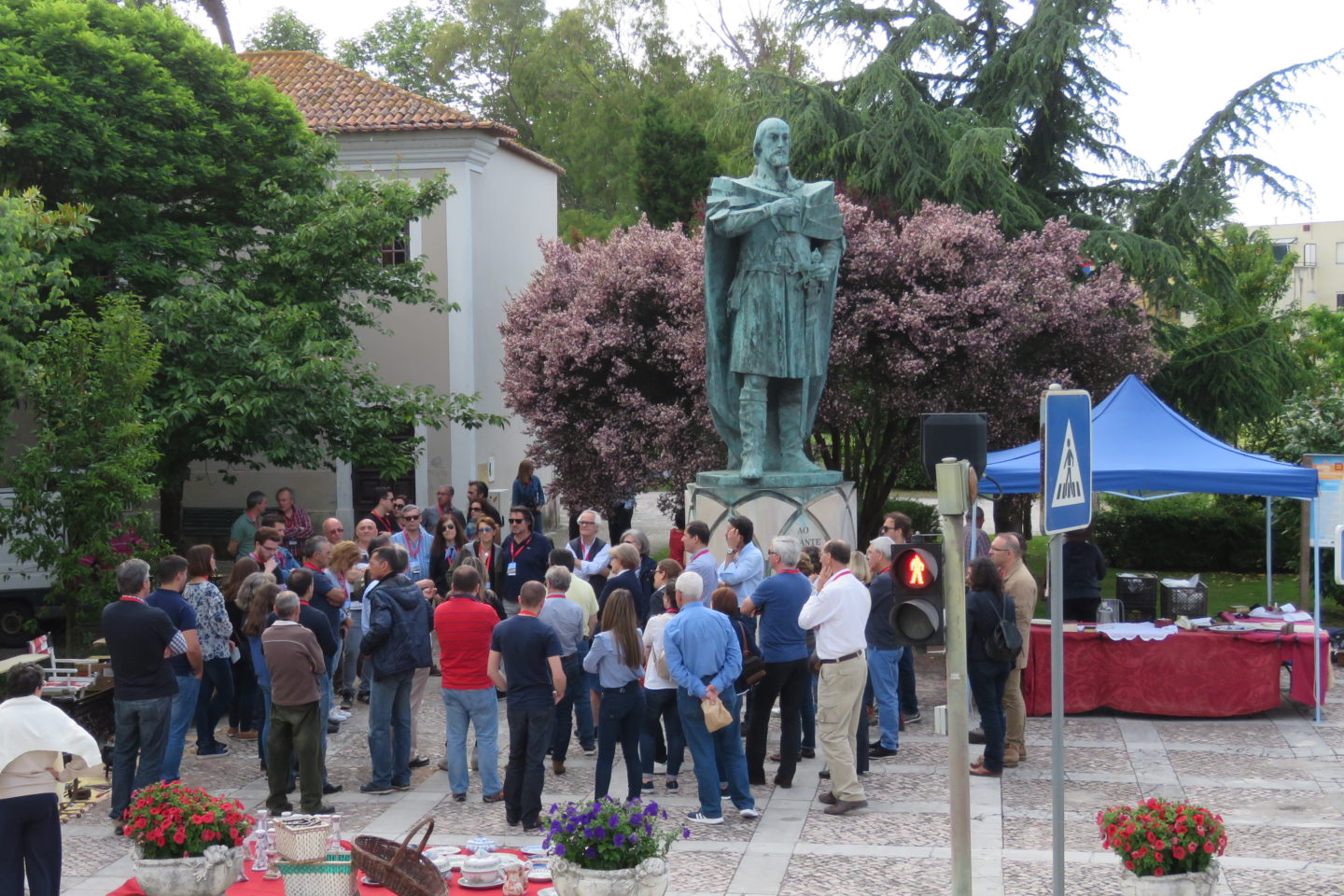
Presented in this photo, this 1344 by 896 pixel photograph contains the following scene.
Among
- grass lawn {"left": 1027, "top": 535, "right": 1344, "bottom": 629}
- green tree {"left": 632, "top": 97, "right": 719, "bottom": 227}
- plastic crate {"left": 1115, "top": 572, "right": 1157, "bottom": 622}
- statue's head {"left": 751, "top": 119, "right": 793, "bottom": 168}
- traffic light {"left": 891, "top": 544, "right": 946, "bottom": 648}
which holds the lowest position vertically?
grass lawn {"left": 1027, "top": 535, "right": 1344, "bottom": 629}

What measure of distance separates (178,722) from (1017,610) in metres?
5.95

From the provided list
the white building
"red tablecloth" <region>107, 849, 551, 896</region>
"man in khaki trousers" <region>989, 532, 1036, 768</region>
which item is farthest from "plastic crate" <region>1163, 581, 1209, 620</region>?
the white building

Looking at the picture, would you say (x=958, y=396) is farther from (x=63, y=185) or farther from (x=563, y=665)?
(x=63, y=185)

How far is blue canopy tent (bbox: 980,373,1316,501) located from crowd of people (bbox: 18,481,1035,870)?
2.48 m

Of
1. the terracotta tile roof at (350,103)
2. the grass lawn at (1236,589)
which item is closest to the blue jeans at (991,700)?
the grass lawn at (1236,589)

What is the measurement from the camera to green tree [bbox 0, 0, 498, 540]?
1841cm

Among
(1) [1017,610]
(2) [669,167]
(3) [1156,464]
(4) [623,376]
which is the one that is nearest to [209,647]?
(1) [1017,610]

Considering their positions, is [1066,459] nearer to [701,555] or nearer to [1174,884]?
[1174,884]

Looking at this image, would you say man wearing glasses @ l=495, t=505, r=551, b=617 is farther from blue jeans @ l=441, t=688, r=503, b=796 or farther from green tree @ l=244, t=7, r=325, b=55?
green tree @ l=244, t=7, r=325, b=55

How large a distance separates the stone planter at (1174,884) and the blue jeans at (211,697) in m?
6.96

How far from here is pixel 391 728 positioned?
10031 millimetres

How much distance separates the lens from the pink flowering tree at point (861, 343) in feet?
58.5

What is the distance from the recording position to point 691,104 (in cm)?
4166

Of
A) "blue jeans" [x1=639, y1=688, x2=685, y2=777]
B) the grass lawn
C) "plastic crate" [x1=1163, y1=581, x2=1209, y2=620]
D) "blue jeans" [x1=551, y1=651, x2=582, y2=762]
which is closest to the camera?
"blue jeans" [x1=639, y1=688, x2=685, y2=777]
